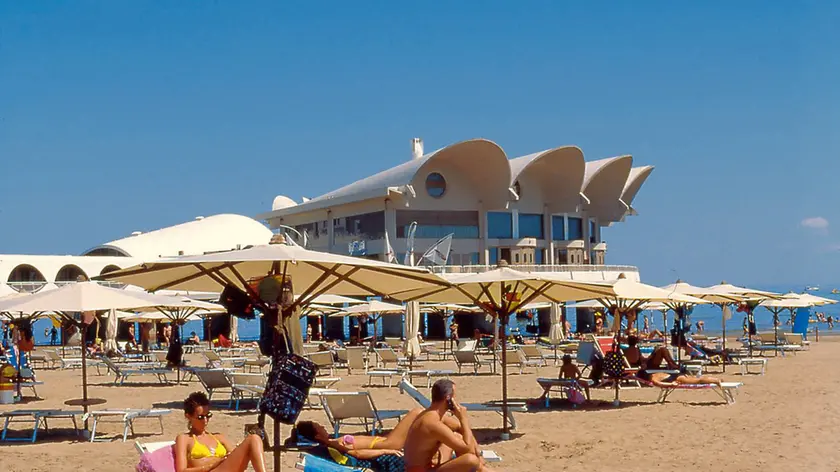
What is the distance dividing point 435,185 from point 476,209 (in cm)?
250

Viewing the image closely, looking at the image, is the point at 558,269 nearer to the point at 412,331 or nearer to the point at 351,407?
the point at 412,331

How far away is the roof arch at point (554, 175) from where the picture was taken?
46.1 meters

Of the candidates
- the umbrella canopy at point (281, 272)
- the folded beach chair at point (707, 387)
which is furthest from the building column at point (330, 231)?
the umbrella canopy at point (281, 272)

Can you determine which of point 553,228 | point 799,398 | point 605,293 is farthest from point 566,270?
point 605,293

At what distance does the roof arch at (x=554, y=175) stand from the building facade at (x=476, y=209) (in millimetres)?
52

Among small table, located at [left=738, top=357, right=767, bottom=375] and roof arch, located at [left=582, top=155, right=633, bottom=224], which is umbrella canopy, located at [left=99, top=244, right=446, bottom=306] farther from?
roof arch, located at [left=582, top=155, right=633, bottom=224]

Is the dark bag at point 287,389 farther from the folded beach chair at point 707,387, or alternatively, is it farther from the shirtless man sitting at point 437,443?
the folded beach chair at point 707,387

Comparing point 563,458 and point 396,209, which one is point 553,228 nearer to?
point 396,209

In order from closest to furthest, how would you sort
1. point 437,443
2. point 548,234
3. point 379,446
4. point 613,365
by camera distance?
point 437,443
point 379,446
point 613,365
point 548,234

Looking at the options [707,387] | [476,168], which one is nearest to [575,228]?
[476,168]

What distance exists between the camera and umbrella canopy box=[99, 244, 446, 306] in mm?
6172

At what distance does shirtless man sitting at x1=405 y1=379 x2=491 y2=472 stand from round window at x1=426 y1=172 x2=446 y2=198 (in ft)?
124

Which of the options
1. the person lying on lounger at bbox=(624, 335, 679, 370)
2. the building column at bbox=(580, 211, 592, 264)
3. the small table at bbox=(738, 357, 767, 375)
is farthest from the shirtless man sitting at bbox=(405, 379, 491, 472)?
the building column at bbox=(580, 211, 592, 264)

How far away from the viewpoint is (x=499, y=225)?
46.0 m
